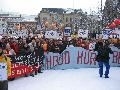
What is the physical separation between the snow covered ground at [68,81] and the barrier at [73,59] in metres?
0.81

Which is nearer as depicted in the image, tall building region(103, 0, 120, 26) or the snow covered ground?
the snow covered ground

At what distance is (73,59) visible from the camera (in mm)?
19266

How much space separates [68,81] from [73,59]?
15.0 feet

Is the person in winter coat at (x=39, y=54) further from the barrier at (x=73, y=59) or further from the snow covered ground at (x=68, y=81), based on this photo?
the barrier at (x=73, y=59)

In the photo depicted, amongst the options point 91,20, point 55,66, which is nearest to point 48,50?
point 55,66

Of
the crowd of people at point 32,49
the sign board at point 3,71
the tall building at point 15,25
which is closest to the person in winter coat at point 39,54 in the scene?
the crowd of people at point 32,49

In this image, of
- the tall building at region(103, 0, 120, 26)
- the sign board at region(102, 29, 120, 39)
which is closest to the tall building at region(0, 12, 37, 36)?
the tall building at region(103, 0, 120, 26)

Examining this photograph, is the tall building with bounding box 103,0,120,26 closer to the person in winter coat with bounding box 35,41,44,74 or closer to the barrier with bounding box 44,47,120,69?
the barrier with bounding box 44,47,120,69

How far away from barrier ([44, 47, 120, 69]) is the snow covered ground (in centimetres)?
81

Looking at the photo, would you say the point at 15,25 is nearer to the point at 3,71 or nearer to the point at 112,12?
the point at 112,12

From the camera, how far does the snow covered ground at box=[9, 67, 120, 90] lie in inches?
522

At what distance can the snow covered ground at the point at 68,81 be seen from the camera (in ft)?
43.5

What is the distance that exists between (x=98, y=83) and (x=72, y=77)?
198 cm

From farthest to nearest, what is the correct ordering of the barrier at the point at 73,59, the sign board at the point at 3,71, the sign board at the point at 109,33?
the sign board at the point at 109,33 → the barrier at the point at 73,59 → the sign board at the point at 3,71
